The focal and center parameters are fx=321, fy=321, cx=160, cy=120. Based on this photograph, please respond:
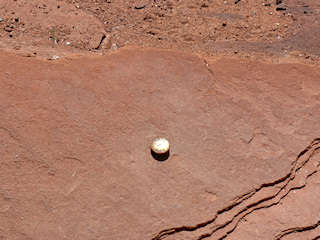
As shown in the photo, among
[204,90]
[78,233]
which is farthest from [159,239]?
[204,90]

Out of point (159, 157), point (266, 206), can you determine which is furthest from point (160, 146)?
point (266, 206)

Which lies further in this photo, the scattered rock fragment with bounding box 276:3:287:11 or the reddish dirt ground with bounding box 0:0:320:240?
the scattered rock fragment with bounding box 276:3:287:11

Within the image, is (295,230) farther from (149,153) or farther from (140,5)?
(140,5)

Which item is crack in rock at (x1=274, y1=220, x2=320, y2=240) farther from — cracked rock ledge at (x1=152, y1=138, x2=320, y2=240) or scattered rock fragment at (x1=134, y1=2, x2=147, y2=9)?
scattered rock fragment at (x1=134, y1=2, x2=147, y2=9)

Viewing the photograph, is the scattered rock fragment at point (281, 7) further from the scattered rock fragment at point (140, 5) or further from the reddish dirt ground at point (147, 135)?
the scattered rock fragment at point (140, 5)

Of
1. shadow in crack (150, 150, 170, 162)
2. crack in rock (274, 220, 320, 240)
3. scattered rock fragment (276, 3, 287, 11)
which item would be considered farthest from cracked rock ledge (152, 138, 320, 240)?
scattered rock fragment (276, 3, 287, 11)

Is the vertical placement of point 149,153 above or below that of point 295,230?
above

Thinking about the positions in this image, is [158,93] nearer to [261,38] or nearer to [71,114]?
[71,114]
